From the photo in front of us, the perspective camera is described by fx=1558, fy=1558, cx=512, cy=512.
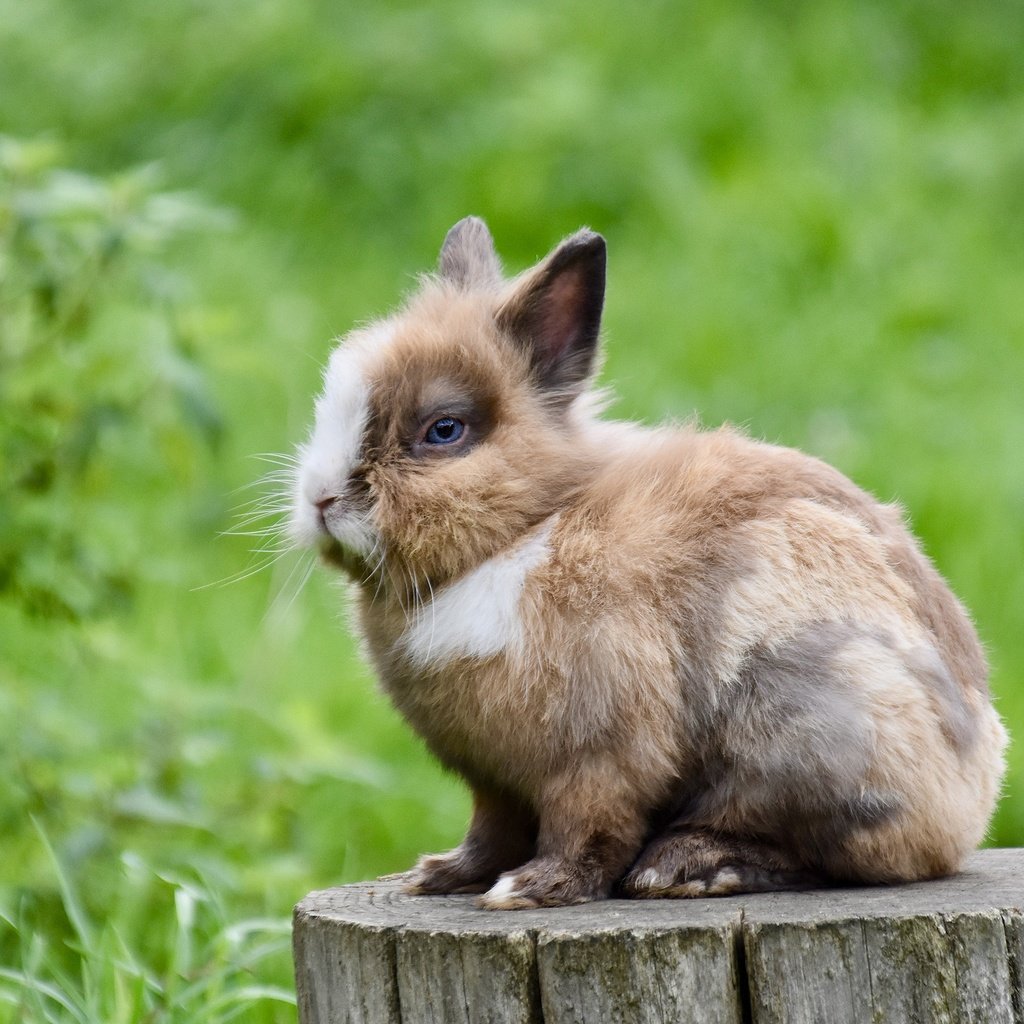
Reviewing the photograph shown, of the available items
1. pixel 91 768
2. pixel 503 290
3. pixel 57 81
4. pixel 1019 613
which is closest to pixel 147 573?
pixel 91 768

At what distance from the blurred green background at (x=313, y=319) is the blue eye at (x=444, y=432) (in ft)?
1.53

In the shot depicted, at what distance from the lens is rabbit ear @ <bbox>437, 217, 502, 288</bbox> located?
11.3 feet

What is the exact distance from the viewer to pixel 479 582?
3.02 metres

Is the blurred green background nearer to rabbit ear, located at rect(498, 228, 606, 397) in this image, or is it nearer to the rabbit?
the rabbit

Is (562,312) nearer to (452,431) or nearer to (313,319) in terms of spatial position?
(452,431)

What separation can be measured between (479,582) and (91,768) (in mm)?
2312

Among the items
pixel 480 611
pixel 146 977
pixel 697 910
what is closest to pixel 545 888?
pixel 697 910

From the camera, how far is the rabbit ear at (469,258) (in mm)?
3457

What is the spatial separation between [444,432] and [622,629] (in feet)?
1.78

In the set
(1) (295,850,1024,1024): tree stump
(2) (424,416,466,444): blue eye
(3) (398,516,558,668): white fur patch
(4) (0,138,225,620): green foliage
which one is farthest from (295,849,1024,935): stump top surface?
(4) (0,138,225,620): green foliage

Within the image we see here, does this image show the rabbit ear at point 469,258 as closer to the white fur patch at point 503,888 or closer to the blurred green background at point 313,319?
the blurred green background at point 313,319

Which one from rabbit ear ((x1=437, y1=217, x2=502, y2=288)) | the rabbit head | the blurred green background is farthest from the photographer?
the blurred green background

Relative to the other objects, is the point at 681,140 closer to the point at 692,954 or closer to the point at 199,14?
the point at 199,14

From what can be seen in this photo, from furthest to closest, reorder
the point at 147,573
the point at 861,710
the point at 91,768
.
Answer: the point at 147,573, the point at 91,768, the point at 861,710
